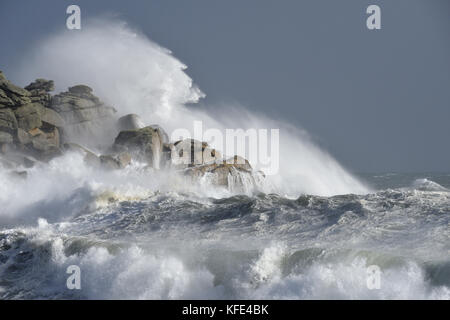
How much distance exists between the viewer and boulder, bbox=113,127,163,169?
21.2m

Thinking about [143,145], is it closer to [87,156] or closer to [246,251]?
[87,156]

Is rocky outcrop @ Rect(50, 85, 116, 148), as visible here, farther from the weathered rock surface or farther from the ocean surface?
the ocean surface

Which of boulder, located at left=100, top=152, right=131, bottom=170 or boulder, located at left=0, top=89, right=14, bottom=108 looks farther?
boulder, located at left=0, top=89, right=14, bottom=108

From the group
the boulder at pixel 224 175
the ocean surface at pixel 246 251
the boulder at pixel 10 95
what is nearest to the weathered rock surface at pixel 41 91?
the boulder at pixel 10 95

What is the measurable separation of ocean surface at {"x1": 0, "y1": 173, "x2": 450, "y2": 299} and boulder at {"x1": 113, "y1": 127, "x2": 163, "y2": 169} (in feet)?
22.9

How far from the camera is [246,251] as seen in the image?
344 inches

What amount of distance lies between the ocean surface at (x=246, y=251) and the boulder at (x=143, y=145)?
6.97 m

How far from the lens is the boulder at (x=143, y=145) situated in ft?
69.7

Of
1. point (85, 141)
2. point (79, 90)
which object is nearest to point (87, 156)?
point (85, 141)

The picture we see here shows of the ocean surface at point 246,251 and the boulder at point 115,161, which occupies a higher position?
the boulder at point 115,161

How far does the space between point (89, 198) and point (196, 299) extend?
9564 millimetres

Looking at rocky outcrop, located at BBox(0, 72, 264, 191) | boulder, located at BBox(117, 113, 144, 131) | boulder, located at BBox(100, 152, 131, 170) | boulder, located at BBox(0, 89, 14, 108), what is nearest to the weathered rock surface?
rocky outcrop, located at BBox(0, 72, 264, 191)

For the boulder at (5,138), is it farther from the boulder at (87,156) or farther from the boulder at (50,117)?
the boulder at (87,156)

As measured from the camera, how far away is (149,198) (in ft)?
54.2
